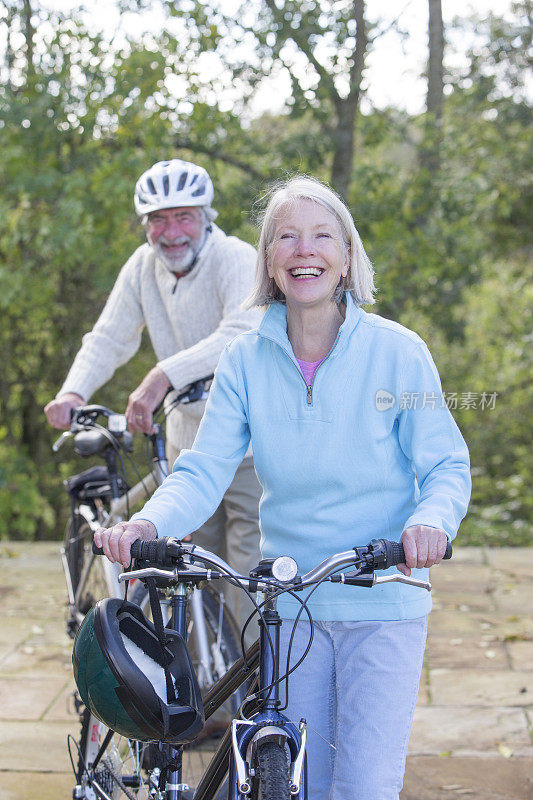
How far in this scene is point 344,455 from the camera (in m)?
2.19

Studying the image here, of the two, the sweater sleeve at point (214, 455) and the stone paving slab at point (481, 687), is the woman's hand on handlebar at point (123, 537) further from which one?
the stone paving slab at point (481, 687)

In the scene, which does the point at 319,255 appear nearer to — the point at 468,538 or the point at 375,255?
the point at 375,255

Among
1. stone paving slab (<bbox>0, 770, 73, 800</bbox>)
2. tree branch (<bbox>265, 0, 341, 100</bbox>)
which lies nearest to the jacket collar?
→ stone paving slab (<bbox>0, 770, 73, 800</bbox>)

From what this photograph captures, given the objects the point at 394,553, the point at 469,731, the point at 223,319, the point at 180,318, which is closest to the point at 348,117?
the point at 180,318

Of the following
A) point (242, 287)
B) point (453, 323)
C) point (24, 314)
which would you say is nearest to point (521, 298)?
point (453, 323)

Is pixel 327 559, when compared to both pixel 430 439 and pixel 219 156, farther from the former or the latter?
pixel 219 156

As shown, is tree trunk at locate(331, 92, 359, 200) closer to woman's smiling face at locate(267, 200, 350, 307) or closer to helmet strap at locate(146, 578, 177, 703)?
woman's smiling face at locate(267, 200, 350, 307)

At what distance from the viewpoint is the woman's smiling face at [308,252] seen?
7.30ft

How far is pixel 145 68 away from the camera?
22.2ft

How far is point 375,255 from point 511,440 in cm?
389

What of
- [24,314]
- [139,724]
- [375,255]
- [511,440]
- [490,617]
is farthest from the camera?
[511,440]

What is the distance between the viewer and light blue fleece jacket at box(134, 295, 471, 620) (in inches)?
85.7

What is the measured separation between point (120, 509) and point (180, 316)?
0.73 metres

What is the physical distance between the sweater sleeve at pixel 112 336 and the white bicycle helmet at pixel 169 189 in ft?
1.30
